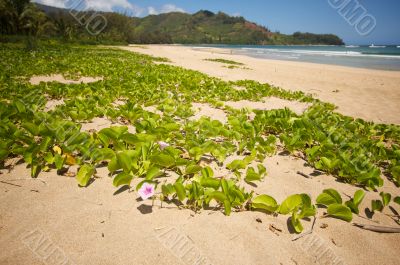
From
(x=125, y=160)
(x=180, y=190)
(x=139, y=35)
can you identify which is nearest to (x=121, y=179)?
(x=125, y=160)

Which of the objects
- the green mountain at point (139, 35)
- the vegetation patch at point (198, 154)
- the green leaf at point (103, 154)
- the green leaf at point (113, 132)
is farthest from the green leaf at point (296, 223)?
the green mountain at point (139, 35)

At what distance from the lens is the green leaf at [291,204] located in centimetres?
154

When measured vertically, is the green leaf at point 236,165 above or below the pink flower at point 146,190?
below

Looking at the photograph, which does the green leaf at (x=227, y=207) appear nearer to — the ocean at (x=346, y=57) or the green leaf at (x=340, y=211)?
the green leaf at (x=340, y=211)

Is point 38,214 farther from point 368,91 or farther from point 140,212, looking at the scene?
point 368,91

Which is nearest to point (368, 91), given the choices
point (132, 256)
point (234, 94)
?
point (234, 94)

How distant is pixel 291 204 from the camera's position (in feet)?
5.11

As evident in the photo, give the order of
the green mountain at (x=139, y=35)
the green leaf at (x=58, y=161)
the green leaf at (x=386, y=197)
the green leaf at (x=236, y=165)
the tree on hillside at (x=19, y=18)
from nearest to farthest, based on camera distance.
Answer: the green leaf at (x=386, y=197) < the green leaf at (x=58, y=161) < the green leaf at (x=236, y=165) < the tree on hillside at (x=19, y=18) < the green mountain at (x=139, y=35)

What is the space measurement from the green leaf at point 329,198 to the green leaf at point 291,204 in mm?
194

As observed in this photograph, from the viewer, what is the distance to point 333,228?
5.05ft

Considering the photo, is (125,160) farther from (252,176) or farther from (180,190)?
(252,176)

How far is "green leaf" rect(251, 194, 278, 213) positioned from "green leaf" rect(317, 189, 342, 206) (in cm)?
33

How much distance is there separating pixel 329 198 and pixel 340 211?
10cm

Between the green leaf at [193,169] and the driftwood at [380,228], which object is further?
the green leaf at [193,169]
